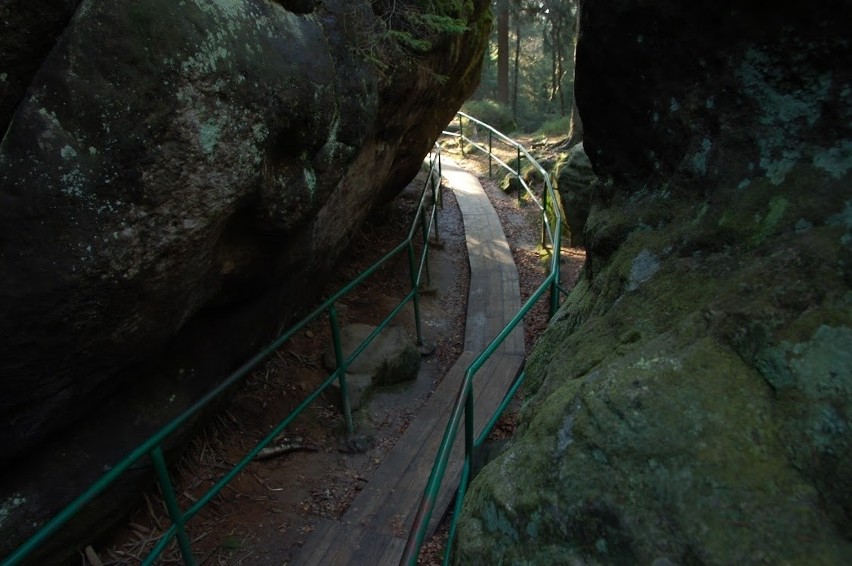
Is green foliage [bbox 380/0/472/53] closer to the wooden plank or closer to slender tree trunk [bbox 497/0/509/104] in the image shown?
the wooden plank

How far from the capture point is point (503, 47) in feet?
60.7

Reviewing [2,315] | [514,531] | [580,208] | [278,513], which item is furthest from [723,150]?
[580,208]

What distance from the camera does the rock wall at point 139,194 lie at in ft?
7.20

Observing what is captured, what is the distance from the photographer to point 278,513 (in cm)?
354

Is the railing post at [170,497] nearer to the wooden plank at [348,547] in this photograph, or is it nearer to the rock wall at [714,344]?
the wooden plank at [348,547]

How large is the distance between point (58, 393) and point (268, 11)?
2224mm

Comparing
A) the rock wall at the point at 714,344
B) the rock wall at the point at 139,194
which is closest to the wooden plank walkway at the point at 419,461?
the rock wall at the point at 139,194

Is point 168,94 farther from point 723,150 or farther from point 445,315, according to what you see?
point 445,315

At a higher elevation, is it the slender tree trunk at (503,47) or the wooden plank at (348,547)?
the slender tree trunk at (503,47)

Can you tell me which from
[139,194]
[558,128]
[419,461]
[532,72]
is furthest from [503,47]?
[139,194]

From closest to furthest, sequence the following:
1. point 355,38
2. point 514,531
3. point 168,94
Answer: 1. point 514,531
2. point 168,94
3. point 355,38

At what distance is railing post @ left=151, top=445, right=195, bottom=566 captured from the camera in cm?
233

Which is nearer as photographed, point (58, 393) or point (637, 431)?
point (637, 431)

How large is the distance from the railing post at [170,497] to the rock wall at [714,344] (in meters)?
1.41
